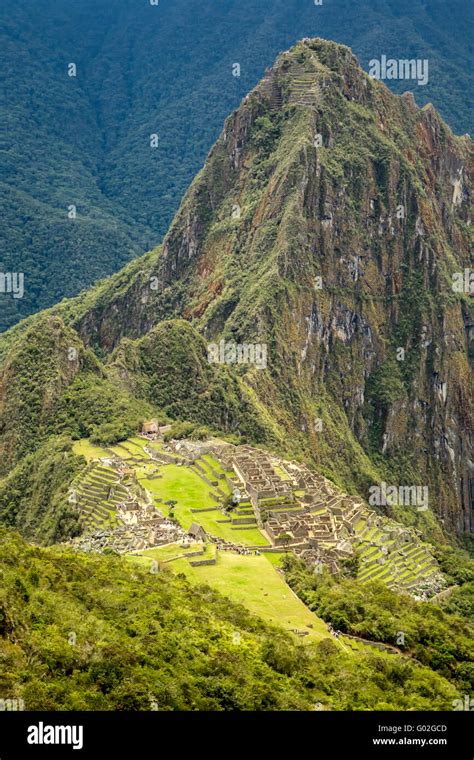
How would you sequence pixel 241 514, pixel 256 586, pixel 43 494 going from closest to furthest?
pixel 256 586 < pixel 241 514 < pixel 43 494

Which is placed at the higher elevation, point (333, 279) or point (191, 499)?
point (333, 279)

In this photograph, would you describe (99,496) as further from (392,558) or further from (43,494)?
(392,558)

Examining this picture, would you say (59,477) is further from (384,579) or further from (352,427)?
(352,427)

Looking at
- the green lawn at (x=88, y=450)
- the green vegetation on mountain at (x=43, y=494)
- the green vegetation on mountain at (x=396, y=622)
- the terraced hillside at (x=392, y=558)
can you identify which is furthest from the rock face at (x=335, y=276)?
the green vegetation on mountain at (x=396, y=622)

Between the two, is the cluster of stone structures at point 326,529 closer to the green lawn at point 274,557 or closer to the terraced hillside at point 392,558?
the terraced hillside at point 392,558

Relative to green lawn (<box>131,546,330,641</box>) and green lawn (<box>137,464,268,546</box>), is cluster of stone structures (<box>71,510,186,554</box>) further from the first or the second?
green lawn (<box>137,464,268,546</box>)

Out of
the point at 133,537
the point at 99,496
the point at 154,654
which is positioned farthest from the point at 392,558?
the point at 154,654
